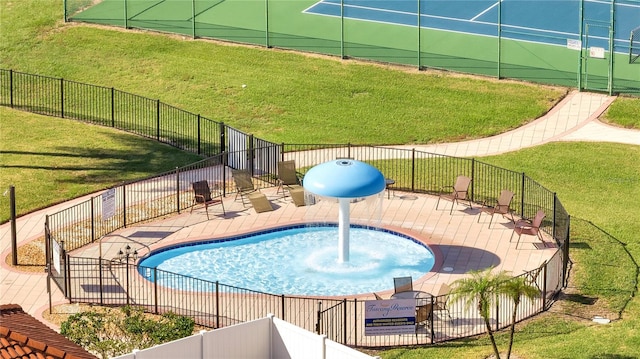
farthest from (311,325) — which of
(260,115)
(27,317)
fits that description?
(260,115)

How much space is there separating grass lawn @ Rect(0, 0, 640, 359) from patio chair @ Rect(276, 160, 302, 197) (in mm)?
4439

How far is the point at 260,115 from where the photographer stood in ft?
166

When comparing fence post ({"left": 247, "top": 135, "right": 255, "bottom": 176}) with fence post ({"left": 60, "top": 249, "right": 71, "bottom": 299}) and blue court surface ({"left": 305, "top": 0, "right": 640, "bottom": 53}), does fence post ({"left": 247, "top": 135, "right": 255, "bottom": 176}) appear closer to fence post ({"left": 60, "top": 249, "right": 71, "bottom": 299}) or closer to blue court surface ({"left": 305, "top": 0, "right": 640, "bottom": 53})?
fence post ({"left": 60, "top": 249, "right": 71, "bottom": 299})

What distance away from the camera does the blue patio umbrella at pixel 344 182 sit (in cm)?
3678

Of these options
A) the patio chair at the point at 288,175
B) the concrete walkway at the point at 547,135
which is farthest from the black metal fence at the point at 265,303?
the patio chair at the point at 288,175

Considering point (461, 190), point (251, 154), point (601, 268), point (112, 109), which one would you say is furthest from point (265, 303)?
point (112, 109)

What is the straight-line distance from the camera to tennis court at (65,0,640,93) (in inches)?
2076

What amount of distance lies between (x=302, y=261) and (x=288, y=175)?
18.2ft

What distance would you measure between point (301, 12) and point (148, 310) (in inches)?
1082

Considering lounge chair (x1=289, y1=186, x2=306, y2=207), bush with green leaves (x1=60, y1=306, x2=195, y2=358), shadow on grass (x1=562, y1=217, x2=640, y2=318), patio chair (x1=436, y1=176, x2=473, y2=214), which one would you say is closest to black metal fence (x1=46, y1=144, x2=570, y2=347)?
shadow on grass (x1=562, y1=217, x2=640, y2=318)

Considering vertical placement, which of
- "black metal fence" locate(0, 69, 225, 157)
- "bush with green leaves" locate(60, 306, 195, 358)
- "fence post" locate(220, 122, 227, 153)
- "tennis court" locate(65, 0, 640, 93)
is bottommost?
"bush with green leaves" locate(60, 306, 195, 358)

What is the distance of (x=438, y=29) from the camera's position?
5709 cm

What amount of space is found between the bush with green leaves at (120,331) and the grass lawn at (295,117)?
9.11 m

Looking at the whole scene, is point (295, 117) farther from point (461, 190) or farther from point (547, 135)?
point (461, 190)
